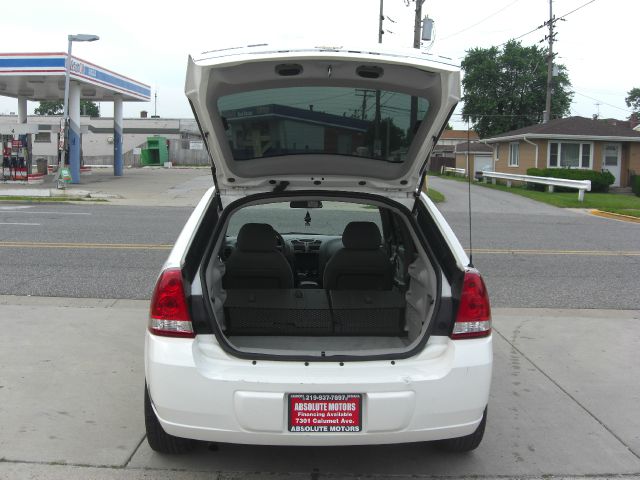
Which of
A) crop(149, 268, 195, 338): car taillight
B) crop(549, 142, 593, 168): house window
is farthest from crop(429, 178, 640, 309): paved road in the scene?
crop(549, 142, 593, 168): house window

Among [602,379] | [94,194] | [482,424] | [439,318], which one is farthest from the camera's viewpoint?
[94,194]

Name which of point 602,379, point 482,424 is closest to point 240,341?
point 482,424

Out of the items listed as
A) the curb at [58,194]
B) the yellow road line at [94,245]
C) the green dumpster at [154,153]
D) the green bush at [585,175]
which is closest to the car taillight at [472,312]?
the yellow road line at [94,245]

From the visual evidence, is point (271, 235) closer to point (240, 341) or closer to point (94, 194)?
point (240, 341)

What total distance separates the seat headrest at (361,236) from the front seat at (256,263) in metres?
0.45

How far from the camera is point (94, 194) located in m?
23.4

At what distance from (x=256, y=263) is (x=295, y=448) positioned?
1.18 meters

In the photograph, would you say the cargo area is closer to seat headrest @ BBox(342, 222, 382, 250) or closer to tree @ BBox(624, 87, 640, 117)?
seat headrest @ BBox(342, 222, 382, 250)

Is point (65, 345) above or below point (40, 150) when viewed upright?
below

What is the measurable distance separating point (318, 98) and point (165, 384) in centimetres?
164

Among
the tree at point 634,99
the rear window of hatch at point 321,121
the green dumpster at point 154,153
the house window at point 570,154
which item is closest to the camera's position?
the rear window of hatch at point 321,121

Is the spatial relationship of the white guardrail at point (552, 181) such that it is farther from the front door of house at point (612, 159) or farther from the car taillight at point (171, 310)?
the car taillight at point (171, 310)

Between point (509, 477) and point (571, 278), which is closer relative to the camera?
point (509, 477)

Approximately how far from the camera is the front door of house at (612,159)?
33.2 metres
